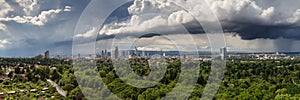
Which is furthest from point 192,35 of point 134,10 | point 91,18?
point 91,18

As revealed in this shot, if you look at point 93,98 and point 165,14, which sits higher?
point 165,14

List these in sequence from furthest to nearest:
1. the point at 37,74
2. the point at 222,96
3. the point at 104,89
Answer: the point at 37,74 < the point at 222,96 < the point at 104,89

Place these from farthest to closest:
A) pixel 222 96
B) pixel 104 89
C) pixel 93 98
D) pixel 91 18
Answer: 1. pixel 222 96
2. pixel 104 89
3. pixel 93 98
4. pixel 91 18

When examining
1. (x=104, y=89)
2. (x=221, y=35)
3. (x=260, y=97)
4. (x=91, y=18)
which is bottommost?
(x=260, y=97)

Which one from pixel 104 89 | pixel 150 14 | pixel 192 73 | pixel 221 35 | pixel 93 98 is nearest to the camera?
pixel 221 35

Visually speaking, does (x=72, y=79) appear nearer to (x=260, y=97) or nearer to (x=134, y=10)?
(x=260, y=97)

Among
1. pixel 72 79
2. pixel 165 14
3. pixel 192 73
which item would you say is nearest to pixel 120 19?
pixel 165 14

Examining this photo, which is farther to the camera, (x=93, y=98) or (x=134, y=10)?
(x=93, y=98)

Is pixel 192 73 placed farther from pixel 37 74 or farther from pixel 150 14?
pixel 37 74

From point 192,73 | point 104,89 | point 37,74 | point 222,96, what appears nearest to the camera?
point 192,73
